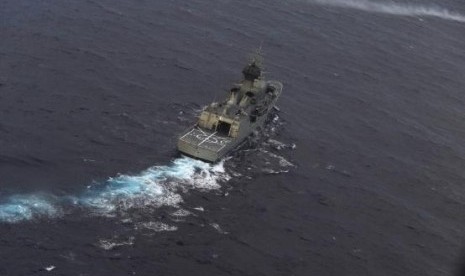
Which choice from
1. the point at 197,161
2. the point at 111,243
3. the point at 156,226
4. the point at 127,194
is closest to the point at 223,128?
the point at 197,161

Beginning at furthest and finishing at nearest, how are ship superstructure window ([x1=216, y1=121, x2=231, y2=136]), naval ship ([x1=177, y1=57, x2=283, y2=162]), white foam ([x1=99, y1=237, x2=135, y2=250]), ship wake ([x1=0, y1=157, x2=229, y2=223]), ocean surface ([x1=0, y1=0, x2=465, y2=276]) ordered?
1. ship superstructure window ([x1=216, y1=121, x2=231, y2=136])
2. naval ship ([x1=177, y1=57, x2=283, y2=162])
3. ship wake ([x1=0, y1=157, x2=229, y2=223])
4. ocean surface ([x1=0, y1=0, x2=465, y2=276])
5. white foam ([x1=99, y1=237, x2=135, y2=250])

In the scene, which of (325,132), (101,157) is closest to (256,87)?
(325,132)

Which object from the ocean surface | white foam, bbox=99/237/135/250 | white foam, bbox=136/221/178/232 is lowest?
white foam, bbox=99/237/135/250

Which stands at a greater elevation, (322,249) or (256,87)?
(256,87)

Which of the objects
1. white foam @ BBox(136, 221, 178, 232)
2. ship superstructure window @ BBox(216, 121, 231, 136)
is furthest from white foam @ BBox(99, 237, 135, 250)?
ship superstructure window @ BBox(216, 121, 231, 136)

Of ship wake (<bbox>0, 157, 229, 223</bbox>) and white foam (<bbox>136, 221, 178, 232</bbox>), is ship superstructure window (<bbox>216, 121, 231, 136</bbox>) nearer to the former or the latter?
ship wake (<bbox>0, 157, 229, 223</bbox>)

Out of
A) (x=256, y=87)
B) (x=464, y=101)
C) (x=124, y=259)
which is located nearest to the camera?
(x=124, y=259)

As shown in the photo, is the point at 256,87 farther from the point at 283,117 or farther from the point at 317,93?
the point at 317,93
